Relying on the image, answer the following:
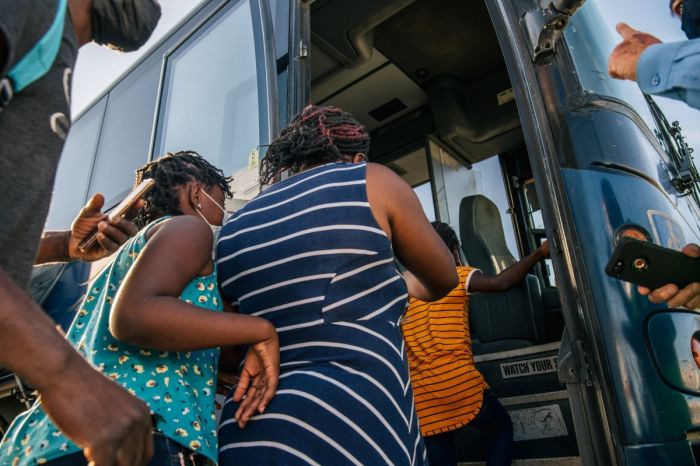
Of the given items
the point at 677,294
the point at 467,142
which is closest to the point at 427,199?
the point at 467,142

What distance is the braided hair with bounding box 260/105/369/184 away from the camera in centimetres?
134

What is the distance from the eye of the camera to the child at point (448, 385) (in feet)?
7.43

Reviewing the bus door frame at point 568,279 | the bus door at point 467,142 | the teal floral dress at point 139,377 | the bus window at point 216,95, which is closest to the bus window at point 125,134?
the bus window at point 216,95

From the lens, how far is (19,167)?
643 millimetres

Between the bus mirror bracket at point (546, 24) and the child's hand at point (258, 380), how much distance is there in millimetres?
1193

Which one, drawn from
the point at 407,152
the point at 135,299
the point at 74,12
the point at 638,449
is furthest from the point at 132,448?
the point at 407,152

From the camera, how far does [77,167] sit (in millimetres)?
3643

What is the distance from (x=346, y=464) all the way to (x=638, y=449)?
2.58 ft

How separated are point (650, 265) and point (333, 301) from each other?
2.37ft

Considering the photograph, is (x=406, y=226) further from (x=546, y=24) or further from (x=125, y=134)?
(x=125, y=134)

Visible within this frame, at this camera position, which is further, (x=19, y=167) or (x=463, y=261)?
(x=463, y=261)

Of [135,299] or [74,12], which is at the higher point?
[74,12]

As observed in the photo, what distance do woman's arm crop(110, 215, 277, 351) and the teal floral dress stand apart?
1.3 inches

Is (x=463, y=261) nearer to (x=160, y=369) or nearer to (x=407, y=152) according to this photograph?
(x=407, y=152)
